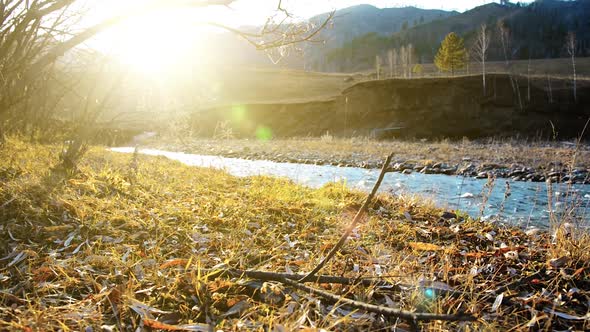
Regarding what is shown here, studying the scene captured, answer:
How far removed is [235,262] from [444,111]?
3146 cm

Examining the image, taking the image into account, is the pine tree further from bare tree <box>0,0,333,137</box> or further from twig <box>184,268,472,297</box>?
twig <box>184,268,472,297</box>

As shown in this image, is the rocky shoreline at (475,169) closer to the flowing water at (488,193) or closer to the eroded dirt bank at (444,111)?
the flowing water at (488,193)

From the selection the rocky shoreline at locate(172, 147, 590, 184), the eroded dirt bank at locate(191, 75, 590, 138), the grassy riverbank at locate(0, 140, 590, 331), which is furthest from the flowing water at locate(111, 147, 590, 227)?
the eroded dirt bank at locate(191, 75, 590, 138)

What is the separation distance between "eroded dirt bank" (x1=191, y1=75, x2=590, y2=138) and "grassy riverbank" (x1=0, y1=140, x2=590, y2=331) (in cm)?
2681

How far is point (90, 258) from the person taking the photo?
78.6 inches

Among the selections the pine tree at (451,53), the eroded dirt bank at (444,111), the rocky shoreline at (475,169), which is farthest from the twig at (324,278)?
the pine tree at (451,53)

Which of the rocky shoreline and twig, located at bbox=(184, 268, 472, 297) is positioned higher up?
twig, located at bbox=(184, 268, 472, 297)

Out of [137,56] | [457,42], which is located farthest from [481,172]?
[457,42]

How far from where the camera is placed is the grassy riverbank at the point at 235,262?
1.60 metres

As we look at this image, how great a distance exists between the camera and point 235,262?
2197 mm

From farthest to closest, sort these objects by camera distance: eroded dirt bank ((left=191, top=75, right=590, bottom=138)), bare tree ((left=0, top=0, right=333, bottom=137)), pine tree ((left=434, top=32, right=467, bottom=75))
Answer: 1. pine tree ((left=434, top=32, right=467, bottom=75))
2. eroded dirt bank ((left=191, top=75, right=590, bottom=138))
3. bare tree ((left=0, top=0, right=333, bottom=137))

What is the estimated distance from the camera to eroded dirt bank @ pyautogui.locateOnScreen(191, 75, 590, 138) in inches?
1110

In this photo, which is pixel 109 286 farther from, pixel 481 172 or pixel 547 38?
pixel 547 38

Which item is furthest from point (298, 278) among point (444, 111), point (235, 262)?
point (444, 111)
